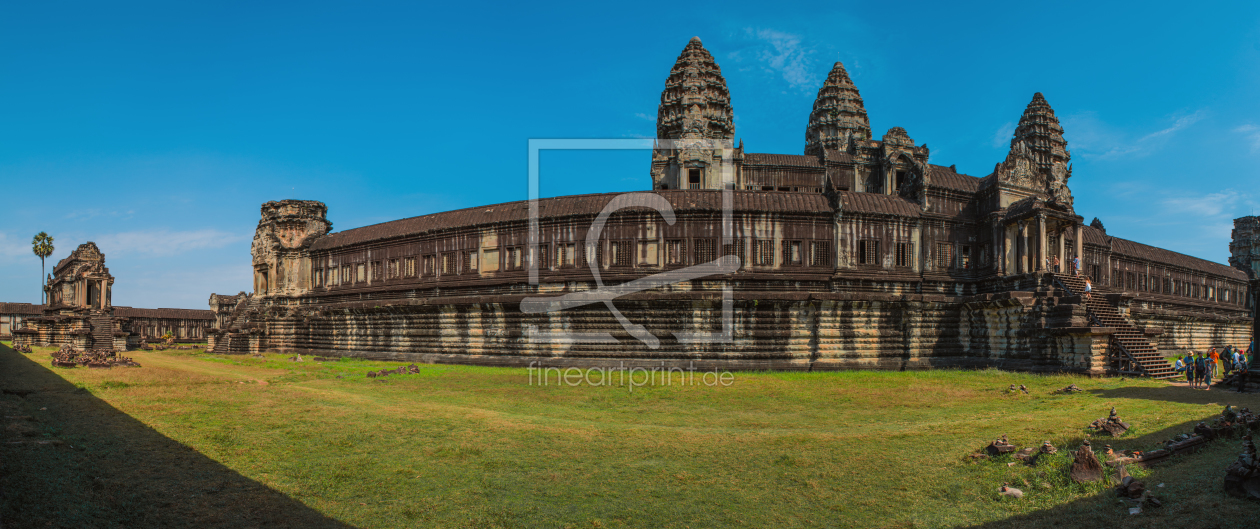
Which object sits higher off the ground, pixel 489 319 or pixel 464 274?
pixel 464 274

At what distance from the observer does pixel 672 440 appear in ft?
35.9

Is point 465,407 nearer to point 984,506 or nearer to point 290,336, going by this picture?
point 984,506

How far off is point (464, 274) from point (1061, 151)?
199 feet

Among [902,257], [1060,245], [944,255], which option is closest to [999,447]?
[902,257]

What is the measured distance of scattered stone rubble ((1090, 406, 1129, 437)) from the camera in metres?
10.5

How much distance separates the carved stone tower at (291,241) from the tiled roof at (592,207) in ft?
33.0

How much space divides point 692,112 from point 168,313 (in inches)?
2500

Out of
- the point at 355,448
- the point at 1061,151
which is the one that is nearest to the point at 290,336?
the point at 355,448

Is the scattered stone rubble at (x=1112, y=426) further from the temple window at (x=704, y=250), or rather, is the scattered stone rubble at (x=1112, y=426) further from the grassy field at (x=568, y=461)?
the temple window at (x=704, y=250)

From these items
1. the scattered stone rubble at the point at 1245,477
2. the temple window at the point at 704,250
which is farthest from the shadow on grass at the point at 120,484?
the temple window at the point at 704,250

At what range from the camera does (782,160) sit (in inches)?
1732

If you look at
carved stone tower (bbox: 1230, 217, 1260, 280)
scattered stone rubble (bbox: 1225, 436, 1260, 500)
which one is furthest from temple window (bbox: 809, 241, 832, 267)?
carved stone tower (bbox: 1230, 217, 1260, 280)

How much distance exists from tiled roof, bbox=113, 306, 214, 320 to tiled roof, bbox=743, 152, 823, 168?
211 feet

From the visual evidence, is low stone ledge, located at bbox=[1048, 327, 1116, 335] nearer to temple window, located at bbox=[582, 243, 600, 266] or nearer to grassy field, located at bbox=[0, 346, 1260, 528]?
grassy field, located at bbox=[0, 346, 1260, 528]
